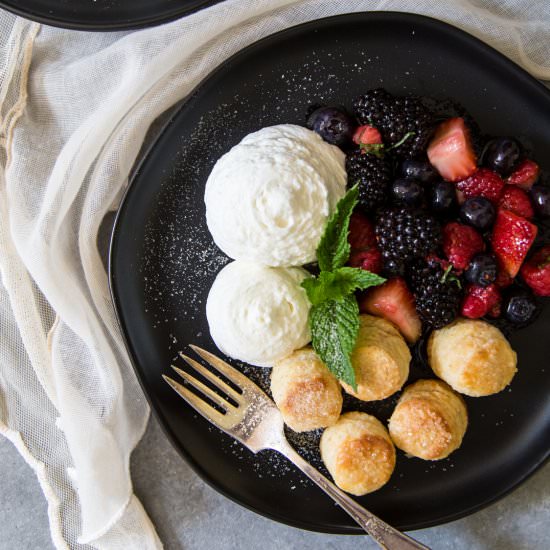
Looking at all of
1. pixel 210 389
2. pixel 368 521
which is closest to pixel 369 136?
pixel 210 389

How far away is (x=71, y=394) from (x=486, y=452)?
0.98 metres

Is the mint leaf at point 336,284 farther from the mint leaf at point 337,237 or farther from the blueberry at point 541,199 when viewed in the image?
the blueberry at point 541,199

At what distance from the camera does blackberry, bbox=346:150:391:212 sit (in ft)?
4.18

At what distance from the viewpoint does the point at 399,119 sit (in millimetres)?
1278

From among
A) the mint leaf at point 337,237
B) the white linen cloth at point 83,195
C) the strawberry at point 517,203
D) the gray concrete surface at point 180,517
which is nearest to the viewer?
the mint leaf at point 337,237

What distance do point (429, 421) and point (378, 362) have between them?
0.55 feet

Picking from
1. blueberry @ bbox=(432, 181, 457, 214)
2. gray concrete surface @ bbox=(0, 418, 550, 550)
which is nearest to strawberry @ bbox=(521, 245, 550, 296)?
blueberry @ bbox=(432, 181, 457, 214)

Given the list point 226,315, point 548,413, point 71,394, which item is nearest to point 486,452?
point 548,413

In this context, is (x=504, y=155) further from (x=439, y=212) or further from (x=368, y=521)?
(x=368, y=521)

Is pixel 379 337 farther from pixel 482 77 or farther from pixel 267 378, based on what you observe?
pixel 482 77

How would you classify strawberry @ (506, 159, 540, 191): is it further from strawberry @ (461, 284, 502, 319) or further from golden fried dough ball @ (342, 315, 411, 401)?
golden fried dough ball @ (342, 315, 411, 401)

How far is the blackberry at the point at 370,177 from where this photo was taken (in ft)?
4.18

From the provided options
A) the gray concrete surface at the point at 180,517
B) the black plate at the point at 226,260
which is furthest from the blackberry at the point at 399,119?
the gray concrete surface at the point at 180,517

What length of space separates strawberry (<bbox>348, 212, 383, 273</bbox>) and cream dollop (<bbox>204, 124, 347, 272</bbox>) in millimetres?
72
